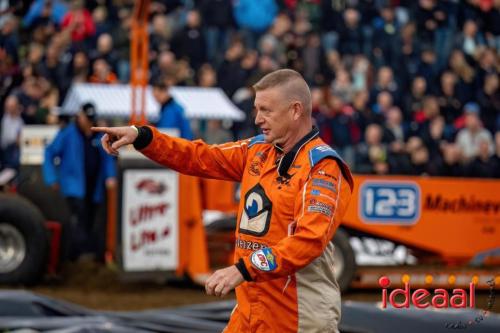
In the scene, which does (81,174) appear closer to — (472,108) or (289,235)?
(289,235)

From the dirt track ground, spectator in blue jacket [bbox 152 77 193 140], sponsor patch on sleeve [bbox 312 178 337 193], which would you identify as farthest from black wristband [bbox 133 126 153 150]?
spectator in blue jacket [bbox 152 77 193 140]

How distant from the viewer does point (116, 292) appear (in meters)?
10.4

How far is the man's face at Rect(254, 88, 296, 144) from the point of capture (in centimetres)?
440

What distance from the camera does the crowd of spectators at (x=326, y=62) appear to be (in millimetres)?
13969

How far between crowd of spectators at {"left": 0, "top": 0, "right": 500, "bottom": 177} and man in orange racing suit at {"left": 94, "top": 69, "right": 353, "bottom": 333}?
8.19 metres

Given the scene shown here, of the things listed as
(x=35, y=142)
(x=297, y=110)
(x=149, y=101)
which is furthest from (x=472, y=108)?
(x=297, y=110)

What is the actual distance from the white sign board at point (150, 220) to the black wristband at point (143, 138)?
5.70m

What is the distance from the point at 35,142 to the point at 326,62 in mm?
6623

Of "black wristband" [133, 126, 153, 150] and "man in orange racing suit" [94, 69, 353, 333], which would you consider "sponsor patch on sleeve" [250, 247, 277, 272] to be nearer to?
"man in orange racing suit" [94, 69, 353, 333]

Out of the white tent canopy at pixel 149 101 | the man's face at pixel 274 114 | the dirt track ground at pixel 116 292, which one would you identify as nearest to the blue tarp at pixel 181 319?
the dirt track ground at pixel 116 292

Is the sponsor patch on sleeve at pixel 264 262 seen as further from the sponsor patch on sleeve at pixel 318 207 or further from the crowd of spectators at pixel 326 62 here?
the crowd of spectators at pixel 326 62

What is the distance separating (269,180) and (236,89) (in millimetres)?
11929

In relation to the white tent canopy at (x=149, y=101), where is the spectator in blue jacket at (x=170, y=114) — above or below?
below

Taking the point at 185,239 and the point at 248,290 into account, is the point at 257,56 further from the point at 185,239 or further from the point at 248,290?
the point at 248,290
